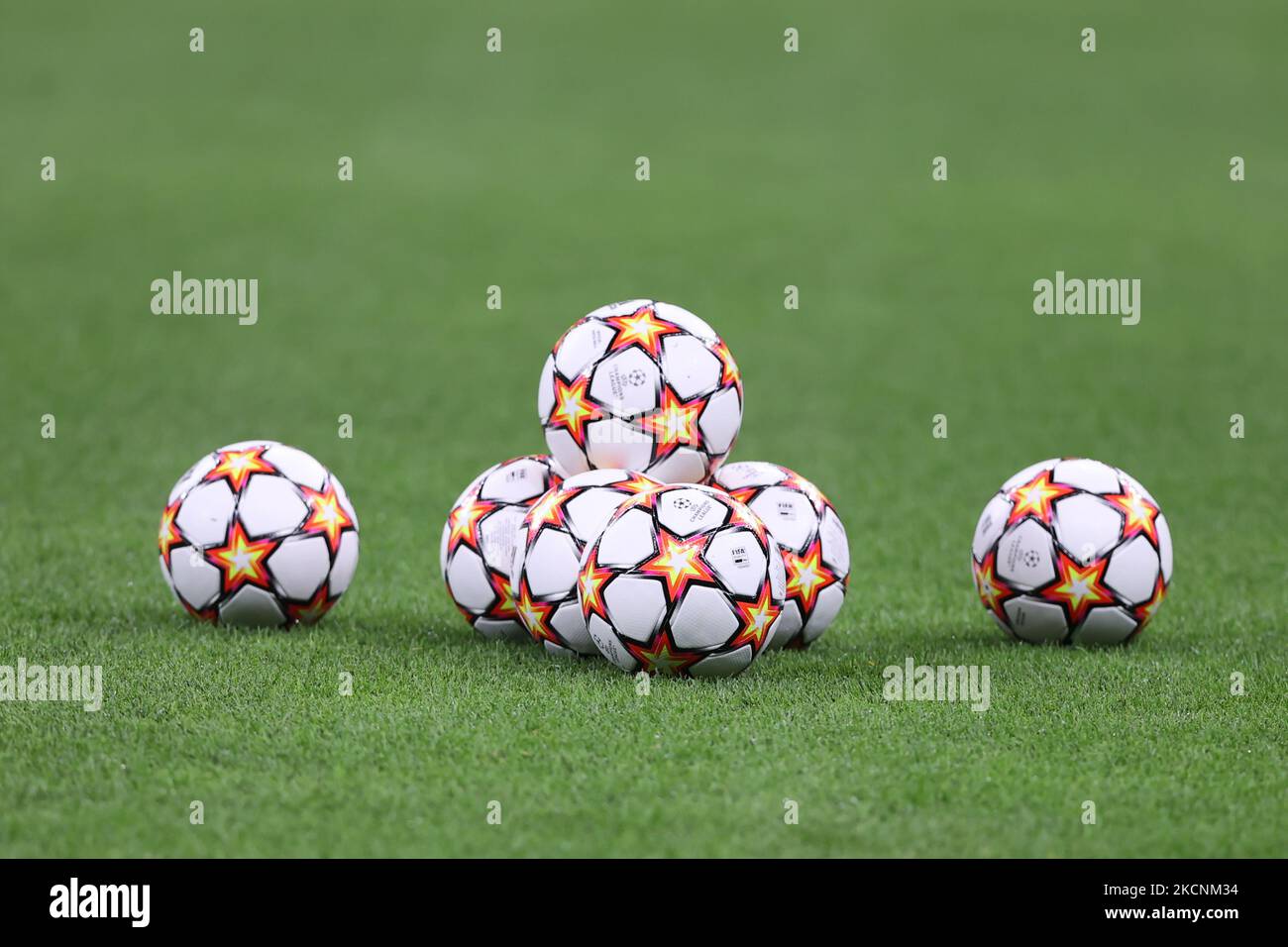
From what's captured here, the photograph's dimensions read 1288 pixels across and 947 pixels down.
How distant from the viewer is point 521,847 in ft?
20.9

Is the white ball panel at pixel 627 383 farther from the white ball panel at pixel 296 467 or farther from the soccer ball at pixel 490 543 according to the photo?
the white ball panel at pixel 296 467

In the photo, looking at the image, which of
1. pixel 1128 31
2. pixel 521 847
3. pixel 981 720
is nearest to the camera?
pixel 521 847

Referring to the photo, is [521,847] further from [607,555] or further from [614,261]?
[614,261]

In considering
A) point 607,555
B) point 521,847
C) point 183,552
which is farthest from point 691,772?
point 183,552

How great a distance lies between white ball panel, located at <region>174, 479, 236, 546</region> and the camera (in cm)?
1009

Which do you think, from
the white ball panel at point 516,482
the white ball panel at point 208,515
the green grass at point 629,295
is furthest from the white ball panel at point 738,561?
the white ball panel at point 208,515

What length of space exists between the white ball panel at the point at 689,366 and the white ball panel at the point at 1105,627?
2.89m

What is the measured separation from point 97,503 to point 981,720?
9.76m

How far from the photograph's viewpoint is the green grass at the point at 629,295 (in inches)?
280

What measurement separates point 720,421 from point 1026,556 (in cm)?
221

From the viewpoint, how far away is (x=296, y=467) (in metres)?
10.4

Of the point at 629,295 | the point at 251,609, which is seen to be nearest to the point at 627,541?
the point at 251,609

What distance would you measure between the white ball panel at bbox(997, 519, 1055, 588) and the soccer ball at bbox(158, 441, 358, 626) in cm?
427

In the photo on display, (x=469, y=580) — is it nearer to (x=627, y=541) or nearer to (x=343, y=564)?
(x=343, y=564)
